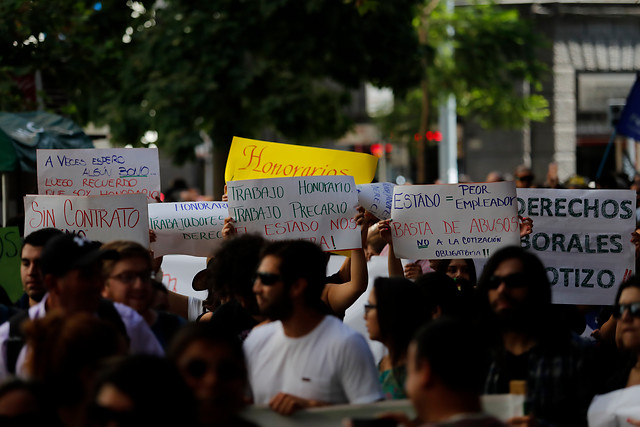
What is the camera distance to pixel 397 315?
4332mm

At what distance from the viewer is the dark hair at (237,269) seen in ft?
16.8

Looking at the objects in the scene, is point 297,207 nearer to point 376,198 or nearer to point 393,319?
point 376,198

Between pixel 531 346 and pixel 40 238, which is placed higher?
pixel 40 238

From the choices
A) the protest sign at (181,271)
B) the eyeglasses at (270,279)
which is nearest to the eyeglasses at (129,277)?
the eyeglasses at (270,279)

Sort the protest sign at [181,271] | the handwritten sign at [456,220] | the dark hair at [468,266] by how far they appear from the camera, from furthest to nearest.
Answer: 1. the protest sign at [181,271]
2. the dark hair at [468,266]
3. the handwritten sign at [456,220]

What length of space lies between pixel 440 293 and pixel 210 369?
193 cm

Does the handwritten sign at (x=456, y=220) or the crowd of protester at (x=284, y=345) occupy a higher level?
the handwritten sign at (x=456, y=220)

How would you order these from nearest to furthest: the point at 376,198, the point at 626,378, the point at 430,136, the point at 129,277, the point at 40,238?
the point at 626,378 → the point at 129,277 → the point at 40,238 → the point at 376,198 → the point at 430,136

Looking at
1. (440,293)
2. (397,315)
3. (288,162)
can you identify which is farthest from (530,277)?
(288,162)

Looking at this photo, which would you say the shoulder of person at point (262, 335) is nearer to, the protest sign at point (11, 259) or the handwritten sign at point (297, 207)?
the handwritten sign at point (297, 207)

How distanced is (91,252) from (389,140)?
23863 mm

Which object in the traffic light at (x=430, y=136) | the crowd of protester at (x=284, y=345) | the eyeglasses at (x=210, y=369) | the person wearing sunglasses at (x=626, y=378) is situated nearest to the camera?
the crowd of protester at (x=284, y=345)

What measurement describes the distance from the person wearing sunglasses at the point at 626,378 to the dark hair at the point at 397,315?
0.78 metres

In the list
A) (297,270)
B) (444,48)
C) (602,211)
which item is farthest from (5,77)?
(444,48)
